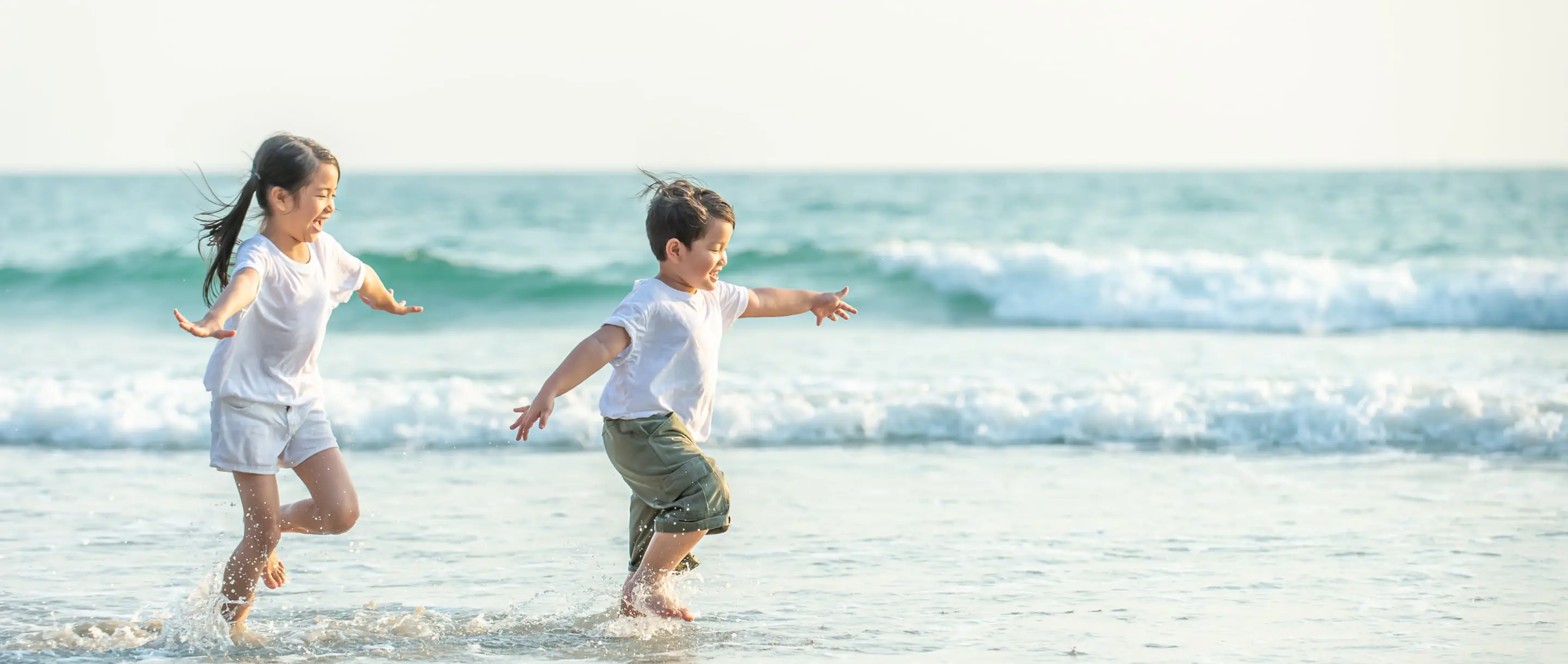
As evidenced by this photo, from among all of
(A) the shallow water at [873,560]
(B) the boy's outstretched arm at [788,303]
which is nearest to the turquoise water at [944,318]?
(A) the shallow water at [873,560]

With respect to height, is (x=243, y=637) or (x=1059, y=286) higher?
(x=1059, y=286)

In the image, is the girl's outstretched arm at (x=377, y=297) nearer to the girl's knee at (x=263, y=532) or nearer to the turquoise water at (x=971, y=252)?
the girl's knee at (x=263, y=532)

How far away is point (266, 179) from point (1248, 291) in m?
13.1

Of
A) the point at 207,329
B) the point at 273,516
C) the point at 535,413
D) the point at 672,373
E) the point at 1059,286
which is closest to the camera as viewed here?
the point at 207,329

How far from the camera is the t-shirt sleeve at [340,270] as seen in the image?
402 centimetres

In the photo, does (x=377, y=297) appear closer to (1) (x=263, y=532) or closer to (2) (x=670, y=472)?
(1) (x=263, y=532)

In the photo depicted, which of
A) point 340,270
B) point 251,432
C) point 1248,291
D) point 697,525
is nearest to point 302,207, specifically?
point 340,270

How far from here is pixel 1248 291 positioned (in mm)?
15438

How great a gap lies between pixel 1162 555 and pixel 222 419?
311 centimetres

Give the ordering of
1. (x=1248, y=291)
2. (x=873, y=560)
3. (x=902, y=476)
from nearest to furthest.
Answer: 1. (x=873, y=560)
2. (x=902, y=476)
3. (x=1248, y=291)

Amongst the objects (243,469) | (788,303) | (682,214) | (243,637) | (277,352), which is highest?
(682,214)

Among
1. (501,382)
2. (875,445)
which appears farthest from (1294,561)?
(501,382)

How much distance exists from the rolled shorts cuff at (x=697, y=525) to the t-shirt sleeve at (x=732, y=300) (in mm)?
538

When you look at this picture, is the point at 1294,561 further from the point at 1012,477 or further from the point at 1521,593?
the point at 1012,477
